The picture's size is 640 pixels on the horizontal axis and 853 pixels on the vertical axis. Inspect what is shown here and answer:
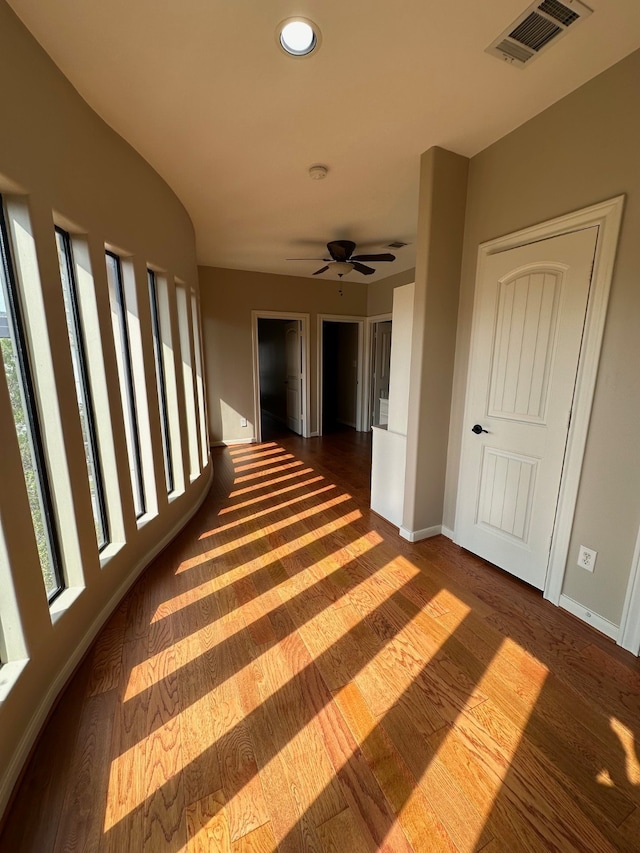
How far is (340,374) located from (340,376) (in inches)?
1.5

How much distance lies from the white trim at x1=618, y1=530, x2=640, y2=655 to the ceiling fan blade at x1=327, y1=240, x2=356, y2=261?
348 centimetres

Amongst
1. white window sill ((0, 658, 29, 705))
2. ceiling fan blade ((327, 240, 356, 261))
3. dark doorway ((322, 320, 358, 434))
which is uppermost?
ceiling fan blade ((327, 240, 356, 261))

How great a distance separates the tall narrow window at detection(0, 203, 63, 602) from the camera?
4.68 ft

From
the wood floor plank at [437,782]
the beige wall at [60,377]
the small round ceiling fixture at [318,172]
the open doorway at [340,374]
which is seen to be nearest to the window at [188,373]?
the beige wall at [60,377]

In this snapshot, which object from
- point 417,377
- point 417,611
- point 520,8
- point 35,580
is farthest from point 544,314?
point 35,580

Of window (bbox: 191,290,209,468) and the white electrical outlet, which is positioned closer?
the white electrical outlet

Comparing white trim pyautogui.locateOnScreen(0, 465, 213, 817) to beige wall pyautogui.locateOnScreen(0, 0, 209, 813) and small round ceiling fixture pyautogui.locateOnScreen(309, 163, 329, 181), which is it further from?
small round ceiling fixture pyautogui.locateOnScreen(309, 163, 329, 181)

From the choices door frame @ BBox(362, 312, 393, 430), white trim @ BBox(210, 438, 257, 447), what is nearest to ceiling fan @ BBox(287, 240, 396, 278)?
door frame @ BBox(362, 312, 393, 430)

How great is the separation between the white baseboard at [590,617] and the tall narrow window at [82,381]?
2628 millimetres

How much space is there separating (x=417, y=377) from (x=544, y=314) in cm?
82

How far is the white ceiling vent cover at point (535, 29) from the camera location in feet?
4.43

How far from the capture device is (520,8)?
Answer: 135 cm

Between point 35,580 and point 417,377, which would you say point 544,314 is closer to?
point 417,377

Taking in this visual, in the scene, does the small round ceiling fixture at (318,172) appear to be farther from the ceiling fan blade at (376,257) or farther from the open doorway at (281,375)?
the open doorway at (281,375)
